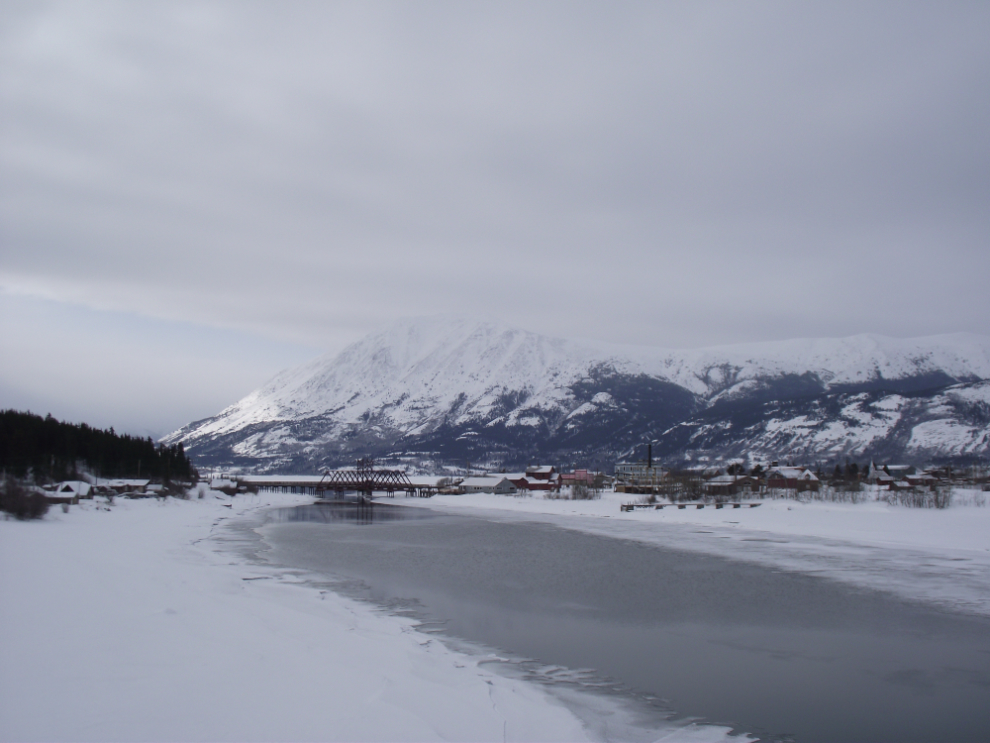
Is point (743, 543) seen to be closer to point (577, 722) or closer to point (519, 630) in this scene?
point (519, 630)

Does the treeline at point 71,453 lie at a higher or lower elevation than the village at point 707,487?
higher

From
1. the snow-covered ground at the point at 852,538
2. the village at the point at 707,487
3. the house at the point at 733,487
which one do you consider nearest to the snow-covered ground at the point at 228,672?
the snow-covered ground at the point at 852,538

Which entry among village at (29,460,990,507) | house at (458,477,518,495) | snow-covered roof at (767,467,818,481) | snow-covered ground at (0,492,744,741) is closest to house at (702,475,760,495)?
village at (29,460,990,507)

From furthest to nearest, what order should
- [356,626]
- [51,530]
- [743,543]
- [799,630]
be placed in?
[743,543] → [51,530] → [799,630] → [356,626]

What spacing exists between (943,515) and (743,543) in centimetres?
2833

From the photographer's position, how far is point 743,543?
167ft

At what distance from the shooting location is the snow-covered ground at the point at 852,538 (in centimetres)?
3222

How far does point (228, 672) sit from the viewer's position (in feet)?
46.3

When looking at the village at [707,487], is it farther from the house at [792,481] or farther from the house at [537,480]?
the house at [537,480]

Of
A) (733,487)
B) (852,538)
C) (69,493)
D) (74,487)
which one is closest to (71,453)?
(74,487)

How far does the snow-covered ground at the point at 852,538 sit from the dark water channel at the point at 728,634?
366 centimetres

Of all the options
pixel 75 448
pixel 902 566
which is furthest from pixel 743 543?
pixel 75 448

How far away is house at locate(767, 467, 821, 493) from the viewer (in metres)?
106

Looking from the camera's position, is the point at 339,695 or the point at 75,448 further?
the point at 75,448
